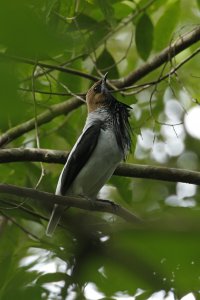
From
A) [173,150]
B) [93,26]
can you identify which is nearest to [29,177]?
[93,26]

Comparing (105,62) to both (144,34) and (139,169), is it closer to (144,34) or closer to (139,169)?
(144,34)

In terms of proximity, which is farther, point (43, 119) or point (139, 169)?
point (43, 119)

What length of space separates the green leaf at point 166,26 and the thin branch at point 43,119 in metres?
0.96

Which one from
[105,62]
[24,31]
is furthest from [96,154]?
[24,31]

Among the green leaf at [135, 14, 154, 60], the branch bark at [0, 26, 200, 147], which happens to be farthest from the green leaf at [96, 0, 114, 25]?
the green leaf at [135, 14, 154, 60]

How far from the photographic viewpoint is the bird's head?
5.13 m

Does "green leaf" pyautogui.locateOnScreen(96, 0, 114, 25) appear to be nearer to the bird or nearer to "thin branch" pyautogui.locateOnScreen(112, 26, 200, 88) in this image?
"thin branch" pyautogui.locateOnScreen(112, 26, 200, 88)

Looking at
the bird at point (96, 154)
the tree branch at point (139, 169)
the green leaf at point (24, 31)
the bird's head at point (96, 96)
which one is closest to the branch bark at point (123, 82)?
the bird's head at point (96, 96)

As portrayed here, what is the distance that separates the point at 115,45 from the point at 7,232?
4392 millimetres

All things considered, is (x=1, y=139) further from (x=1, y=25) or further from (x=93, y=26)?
(x=1, y=25)

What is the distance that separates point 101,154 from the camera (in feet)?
14.7

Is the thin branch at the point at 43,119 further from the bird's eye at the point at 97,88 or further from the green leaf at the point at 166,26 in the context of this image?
the green leaf at the point at 166,26

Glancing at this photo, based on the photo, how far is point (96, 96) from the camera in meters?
5.19

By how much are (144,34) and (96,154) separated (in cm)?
125
